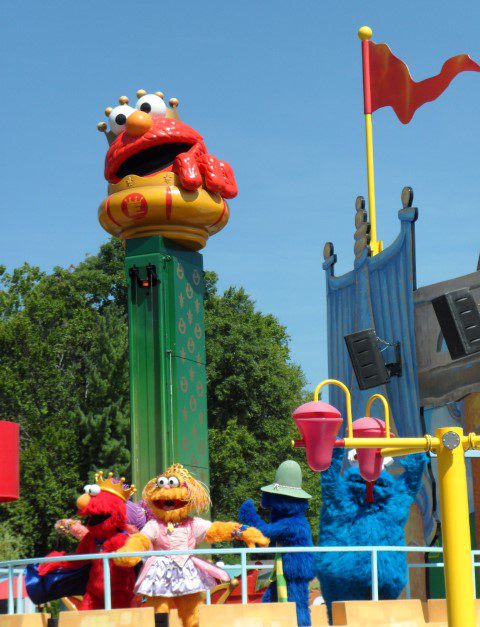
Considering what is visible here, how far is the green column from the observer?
1312cm

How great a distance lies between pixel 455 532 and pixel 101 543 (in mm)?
4351

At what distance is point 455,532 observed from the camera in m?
4.89

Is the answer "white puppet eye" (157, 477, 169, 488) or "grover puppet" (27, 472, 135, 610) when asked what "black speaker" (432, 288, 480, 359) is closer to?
"white puppet eye" (157, 477, 169, 488)

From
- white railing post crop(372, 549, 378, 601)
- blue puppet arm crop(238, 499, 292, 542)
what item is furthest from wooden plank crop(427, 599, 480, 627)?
blue puppet arm crop(238, 499, 292, 542)

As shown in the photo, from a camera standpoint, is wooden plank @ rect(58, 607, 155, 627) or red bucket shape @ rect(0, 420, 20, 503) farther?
red bucket shape @ rect(0, 420, 20, 503)

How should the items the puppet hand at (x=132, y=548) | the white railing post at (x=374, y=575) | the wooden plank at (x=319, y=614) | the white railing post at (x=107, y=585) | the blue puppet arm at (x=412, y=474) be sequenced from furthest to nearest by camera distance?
1. the wooden plank at (x=319, y=614)
2. the blue puppet arm at (x=412, y=474)
3. the puppet hand at (x=132, y=548)
4. the white railing post at (x=374, y=575)
5. the white railing post at (x=107, y=585)

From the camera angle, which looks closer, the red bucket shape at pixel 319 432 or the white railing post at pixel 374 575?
the red bucket shape at pixel 319 432

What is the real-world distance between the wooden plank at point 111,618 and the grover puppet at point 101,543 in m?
0.79

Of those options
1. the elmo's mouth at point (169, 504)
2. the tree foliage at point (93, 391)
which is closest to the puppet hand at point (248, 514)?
the elmo's mouth at point (169, 504)

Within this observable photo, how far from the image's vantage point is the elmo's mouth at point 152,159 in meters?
13.5

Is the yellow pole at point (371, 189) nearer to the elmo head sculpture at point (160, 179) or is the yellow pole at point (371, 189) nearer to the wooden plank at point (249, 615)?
the elmo head sculpture at point (160, 179)

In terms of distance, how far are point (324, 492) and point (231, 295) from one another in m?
22.4

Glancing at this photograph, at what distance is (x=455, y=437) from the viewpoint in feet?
16.1

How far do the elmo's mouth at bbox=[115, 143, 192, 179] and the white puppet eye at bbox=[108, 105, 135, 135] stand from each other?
438 millimetres
